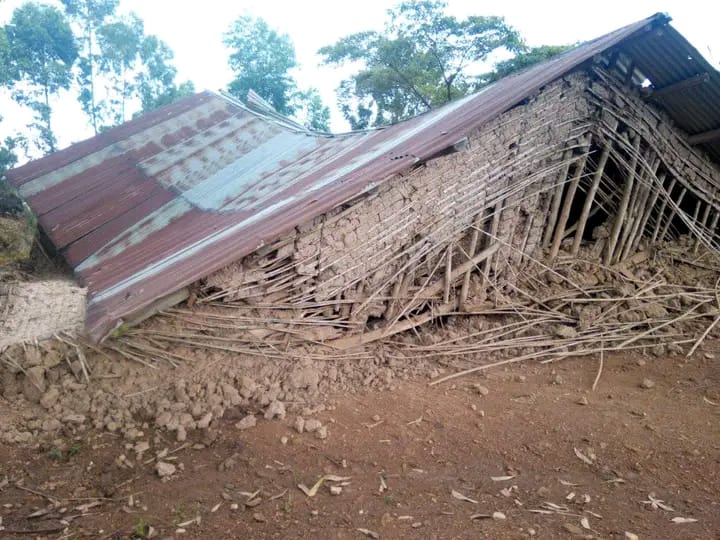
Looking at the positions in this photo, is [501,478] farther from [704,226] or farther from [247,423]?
[704,226]

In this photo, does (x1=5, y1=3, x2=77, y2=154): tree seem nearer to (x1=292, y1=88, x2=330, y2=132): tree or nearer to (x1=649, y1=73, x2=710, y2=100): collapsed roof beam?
(x1=292, y1=88, x2=330, y2=132): tree

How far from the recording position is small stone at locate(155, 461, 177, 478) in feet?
10.6

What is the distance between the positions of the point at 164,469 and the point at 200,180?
478 centimetres

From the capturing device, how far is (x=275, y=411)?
12.7ft

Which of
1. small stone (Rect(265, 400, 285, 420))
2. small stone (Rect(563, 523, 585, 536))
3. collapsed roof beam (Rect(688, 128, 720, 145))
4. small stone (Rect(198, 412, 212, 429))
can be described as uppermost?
collapsed roof beam (Rect(688, 128, 720, 145))

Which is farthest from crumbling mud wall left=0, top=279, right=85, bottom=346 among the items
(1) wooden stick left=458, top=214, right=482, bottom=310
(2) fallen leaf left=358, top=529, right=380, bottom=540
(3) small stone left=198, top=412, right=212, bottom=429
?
(1) wooden stick left=458, top=214, right=482, bottom=310

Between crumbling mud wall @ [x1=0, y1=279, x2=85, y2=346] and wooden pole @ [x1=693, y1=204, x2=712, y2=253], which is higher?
crumbling mud wall @ [x1=0, y1=279, x2=85, y2=346]

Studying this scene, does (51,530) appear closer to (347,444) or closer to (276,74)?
(347,444)

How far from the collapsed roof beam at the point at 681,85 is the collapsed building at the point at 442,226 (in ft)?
0.06

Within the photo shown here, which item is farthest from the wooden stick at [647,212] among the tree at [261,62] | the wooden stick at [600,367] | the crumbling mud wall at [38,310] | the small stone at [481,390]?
the tree at [261,62]

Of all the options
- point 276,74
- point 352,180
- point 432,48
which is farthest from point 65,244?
point 276,74

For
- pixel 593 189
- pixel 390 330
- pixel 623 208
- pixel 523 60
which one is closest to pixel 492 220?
pixel 593 189

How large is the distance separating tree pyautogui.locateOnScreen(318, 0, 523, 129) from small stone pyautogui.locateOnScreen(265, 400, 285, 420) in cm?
1603

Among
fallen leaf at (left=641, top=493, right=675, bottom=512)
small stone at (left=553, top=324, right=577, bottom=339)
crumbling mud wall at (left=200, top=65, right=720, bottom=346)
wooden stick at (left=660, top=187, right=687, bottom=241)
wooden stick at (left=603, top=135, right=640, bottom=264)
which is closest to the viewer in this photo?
fallen leaf at (left=641, top=493, right=675, bottom=512)
